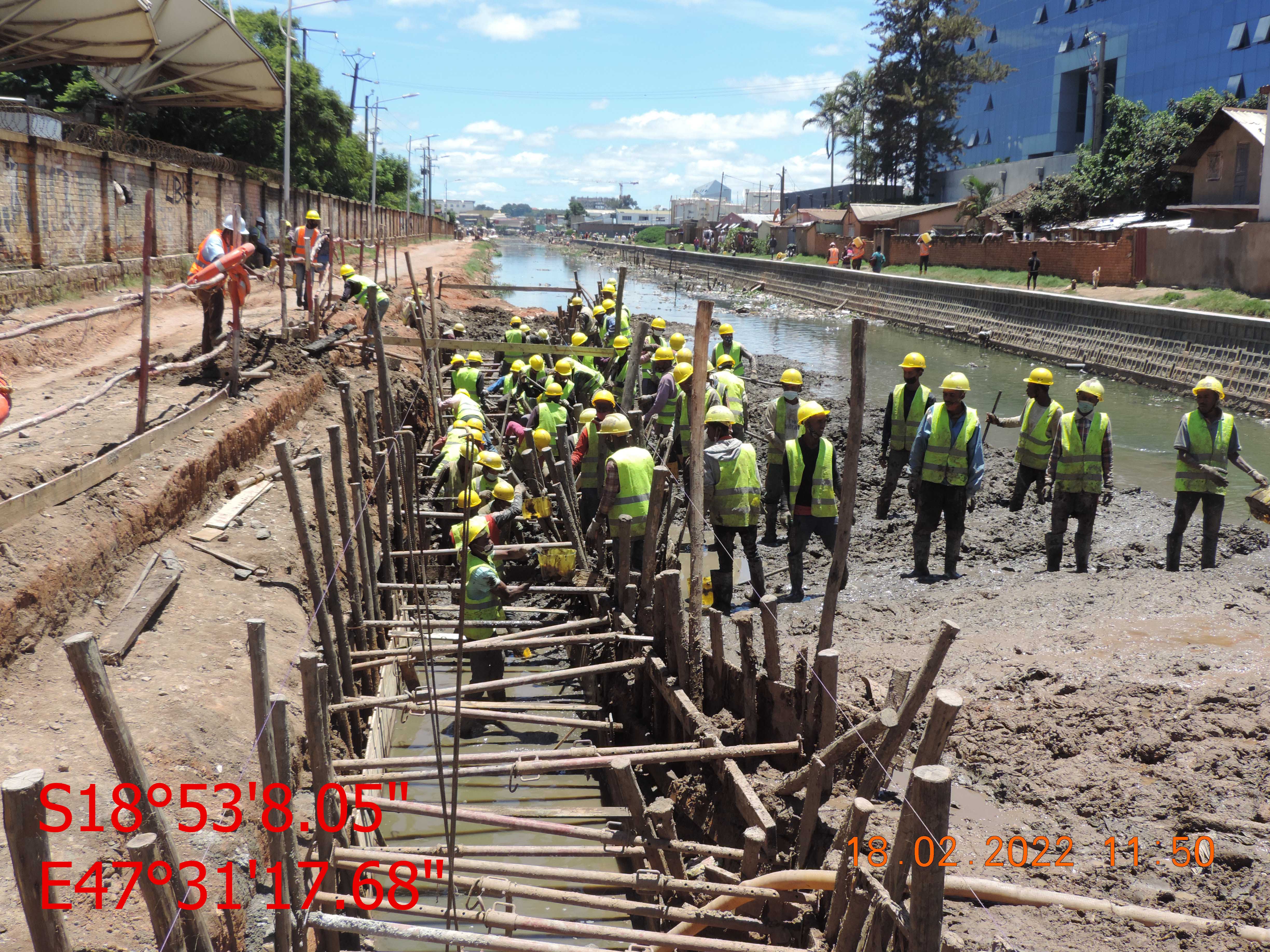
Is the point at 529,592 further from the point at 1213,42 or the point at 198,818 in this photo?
the point at 1213,42

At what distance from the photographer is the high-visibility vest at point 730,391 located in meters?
11.1

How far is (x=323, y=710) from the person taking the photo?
4.38 meters

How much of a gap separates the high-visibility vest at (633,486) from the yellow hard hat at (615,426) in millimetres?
468

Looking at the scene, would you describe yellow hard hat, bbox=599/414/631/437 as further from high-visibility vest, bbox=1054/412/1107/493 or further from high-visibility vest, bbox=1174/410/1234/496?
high-visibility vest, bbox=1174/410/1234/496

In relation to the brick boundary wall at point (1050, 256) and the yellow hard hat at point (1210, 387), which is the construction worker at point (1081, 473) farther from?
the brick boundary wall at point (1050, 256)

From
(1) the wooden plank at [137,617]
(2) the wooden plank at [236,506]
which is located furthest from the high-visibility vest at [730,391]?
(1) the wooden plank at [137,617]

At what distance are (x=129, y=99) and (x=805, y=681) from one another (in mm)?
30799

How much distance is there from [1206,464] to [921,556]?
104 inches

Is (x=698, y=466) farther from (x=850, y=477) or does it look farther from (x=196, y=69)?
(x=196, y=69)

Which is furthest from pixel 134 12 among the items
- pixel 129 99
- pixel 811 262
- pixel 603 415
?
pixel 811 262

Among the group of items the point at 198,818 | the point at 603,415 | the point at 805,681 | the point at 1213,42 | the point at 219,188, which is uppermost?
the point at 1213,42

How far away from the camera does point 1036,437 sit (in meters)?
10.2

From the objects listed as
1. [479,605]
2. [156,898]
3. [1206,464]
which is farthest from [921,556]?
[156,898]

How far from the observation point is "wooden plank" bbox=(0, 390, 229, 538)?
571 centimetres
